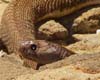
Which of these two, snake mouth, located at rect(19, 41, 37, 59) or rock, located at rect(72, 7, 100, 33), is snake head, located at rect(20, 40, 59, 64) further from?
rock, located at rect(72, 7, 100, 33)

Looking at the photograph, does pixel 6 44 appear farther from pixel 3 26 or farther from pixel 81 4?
pixel 81 4

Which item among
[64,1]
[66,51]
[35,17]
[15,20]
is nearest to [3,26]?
[15,20]

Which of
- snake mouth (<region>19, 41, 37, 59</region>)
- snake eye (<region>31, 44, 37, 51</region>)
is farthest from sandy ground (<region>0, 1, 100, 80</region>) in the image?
snake eye (<region>31, 44, 37, 51</region>)

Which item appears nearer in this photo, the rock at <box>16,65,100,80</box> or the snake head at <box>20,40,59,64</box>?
the rock at <box>16,65,100,80</box>

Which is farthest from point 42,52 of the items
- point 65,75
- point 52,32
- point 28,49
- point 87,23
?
point 65,75

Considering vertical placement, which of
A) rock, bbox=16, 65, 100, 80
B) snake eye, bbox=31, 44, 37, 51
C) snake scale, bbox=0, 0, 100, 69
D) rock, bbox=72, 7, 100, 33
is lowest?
rock, bbox=72, 7, 100, 33

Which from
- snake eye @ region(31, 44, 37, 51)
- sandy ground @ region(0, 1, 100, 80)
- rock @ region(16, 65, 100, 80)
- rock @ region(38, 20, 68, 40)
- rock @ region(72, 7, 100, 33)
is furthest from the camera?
rock @ region(72, 7, 100, 33)

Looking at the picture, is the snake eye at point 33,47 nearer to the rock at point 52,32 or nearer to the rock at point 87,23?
the rock at point 52,32
